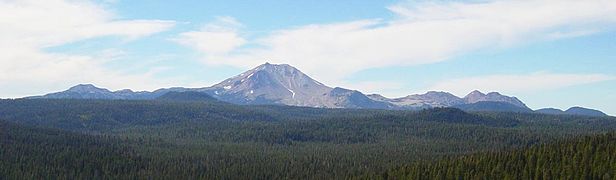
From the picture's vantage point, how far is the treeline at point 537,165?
404 ft

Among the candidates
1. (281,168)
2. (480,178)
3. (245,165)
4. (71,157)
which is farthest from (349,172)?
(71,157)

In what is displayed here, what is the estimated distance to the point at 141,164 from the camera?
190m

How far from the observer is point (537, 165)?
431 feet

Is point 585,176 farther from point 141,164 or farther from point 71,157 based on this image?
point 71,157

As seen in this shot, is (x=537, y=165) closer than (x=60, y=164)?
Yes

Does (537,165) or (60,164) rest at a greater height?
(537,165)

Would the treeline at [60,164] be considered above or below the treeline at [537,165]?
below

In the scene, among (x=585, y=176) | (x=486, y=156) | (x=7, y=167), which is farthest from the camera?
(x=7, y=167)

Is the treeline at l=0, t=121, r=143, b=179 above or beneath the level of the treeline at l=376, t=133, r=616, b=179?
beneath

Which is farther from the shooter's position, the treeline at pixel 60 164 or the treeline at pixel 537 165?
the treeline at pixel 60 164

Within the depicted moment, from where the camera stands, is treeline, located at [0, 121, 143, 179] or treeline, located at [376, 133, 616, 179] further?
treeline, located at [0, 121, 143, 179]

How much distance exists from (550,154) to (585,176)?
18363 mm

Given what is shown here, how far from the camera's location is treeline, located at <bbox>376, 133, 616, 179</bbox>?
12300 centimetres

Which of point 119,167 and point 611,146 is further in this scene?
point 119,167
